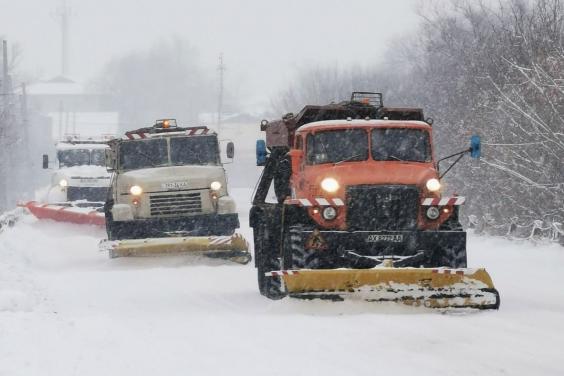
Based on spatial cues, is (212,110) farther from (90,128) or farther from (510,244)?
(510,244)

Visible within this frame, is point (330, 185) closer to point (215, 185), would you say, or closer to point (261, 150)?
point (261, 150)

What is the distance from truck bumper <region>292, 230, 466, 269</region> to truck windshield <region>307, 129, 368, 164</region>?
126 centimetres

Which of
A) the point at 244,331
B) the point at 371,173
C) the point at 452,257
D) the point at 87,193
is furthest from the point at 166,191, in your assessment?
the point at 87,193

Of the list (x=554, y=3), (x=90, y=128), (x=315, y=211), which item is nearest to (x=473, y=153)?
(x=315, y=211)

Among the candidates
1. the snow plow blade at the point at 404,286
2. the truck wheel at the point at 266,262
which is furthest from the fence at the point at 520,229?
the snow plow blade at the point at 404,286

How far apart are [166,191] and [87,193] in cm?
931

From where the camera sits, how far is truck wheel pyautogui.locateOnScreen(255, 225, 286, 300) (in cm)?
1213

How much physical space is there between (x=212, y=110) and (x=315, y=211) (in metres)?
132

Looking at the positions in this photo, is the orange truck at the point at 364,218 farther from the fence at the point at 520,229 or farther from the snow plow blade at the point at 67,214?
the snow plow blade at the point at 67,214

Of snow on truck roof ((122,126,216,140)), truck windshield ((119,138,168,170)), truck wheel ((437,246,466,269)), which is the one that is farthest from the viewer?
snow on truck roof ((122,126,216,140))

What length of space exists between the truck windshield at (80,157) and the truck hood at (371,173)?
1558 centimetres

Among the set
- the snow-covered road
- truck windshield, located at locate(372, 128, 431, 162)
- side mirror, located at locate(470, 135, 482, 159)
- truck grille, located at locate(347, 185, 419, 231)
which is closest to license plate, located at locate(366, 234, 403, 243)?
truck grille, located at locate(347, 185, 419, 231)

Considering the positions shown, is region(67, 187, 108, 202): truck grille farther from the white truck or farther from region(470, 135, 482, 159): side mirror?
region(470, 135, 482, 159): side mirror

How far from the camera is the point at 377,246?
1091cm
